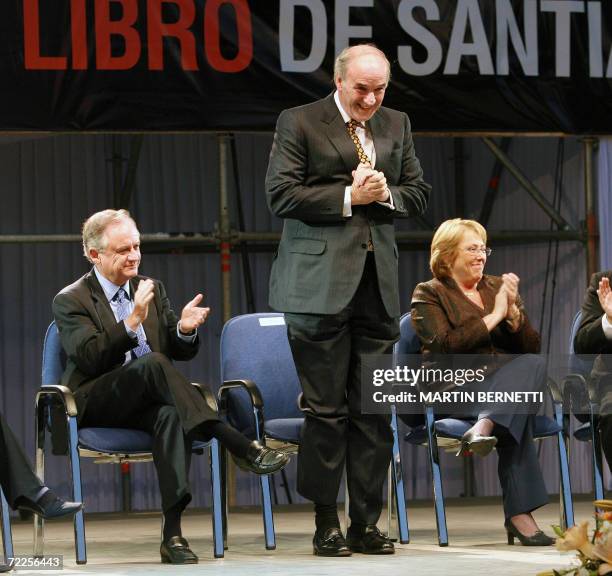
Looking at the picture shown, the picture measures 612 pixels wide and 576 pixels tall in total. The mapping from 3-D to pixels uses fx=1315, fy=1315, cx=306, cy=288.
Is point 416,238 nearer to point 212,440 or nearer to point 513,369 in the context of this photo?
point 513,369

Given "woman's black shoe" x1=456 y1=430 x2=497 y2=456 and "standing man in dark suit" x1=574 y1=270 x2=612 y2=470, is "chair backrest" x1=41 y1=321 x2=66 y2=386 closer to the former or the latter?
"woman's black shoe" x1=456 y1=430 x2=497 y2=456

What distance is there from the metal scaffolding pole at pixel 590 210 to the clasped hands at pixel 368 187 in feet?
11.1

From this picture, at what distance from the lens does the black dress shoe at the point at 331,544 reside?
4074 mm

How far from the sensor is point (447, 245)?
15.9 feet

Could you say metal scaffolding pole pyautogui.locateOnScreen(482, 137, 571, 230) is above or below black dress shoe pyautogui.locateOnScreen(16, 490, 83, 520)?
above

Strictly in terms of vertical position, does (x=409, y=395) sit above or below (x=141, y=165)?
below

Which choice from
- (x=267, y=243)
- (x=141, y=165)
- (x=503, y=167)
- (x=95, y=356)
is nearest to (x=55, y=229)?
(x=141, y=165)

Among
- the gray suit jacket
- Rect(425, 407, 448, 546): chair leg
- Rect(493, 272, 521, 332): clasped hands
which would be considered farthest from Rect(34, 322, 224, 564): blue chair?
Rect(493, 272, 521, 332): clasped hands

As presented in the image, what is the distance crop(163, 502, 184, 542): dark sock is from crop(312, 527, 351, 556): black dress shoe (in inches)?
17.5

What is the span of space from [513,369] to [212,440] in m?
1.12

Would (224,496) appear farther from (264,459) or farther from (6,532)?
(6,532)

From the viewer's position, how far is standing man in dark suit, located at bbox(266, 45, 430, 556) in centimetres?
406

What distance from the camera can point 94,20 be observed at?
609cm

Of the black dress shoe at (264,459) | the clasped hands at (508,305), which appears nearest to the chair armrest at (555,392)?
the clasped hands at (508,305)
